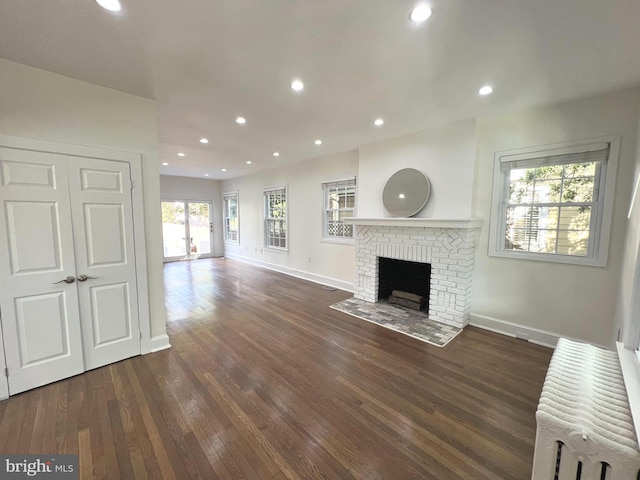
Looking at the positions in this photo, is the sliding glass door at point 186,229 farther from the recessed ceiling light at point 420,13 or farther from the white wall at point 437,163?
the recessed ceiling light at point 420,13

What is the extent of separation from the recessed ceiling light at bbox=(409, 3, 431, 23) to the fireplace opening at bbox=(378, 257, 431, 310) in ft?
11.0

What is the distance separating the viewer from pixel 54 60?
2.06 meters

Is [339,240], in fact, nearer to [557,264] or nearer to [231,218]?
[557,264]

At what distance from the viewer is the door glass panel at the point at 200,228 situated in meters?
8.66

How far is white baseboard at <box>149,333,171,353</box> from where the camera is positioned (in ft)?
9.34

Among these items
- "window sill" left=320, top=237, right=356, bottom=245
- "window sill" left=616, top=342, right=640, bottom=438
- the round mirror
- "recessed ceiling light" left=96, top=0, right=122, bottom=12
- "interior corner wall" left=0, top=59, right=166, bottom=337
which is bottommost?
"window sill" left=616, top=342, right=640, bottom=438

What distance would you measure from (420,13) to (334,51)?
64 cm

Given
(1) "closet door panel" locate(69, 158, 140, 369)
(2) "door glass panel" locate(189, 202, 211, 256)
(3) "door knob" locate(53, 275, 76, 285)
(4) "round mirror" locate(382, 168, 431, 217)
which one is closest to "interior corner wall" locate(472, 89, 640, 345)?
(4) "round mirror" locate(382, 168, 431, 217)

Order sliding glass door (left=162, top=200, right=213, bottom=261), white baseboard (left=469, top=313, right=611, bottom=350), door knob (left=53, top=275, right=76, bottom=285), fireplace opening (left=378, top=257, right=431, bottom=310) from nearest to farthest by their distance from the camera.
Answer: door knob (left=53, top=275, right=76, bottom=285) → white baseboard (left=469, top=313, right=611, bottom=350) → fireplace opening (left=378, top=257, right=431, bottom=310) → sliding glass door (left=162, top=200, right=213, bottom=261)

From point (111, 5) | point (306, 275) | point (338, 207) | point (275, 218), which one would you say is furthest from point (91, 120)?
point (275, 218)

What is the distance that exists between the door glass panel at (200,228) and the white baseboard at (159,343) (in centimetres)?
634

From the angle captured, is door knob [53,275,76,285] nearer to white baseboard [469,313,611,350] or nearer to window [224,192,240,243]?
white baseboard [469,313,611,350]

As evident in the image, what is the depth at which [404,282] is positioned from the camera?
461 centimetres

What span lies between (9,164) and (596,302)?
5654 mm
